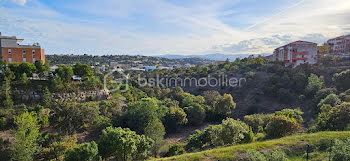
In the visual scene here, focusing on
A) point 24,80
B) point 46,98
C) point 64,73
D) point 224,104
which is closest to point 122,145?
point 46,98

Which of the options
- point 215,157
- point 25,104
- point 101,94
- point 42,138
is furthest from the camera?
point 101,94

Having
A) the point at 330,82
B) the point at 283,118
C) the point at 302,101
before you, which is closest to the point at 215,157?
the point at 283,118

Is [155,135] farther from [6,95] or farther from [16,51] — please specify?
[16,51]

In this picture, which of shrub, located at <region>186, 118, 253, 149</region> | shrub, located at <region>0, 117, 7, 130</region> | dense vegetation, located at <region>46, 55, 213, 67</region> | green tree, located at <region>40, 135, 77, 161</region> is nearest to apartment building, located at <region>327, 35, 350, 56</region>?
shrub, located at <region>186, 118, 253, 149</region>

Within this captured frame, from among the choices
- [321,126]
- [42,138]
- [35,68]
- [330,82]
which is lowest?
[42,138]

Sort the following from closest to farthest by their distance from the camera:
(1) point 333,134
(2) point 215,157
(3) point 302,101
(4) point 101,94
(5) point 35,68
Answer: (2) point 215,157
(1) point 333,134
(5) point 35,68
(4) point 101,94
(3) point 302,101

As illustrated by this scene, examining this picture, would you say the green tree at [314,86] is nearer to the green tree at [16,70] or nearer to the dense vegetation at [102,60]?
the green tree at [16,70]

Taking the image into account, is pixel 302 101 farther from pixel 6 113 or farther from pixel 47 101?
pixel 6 113
